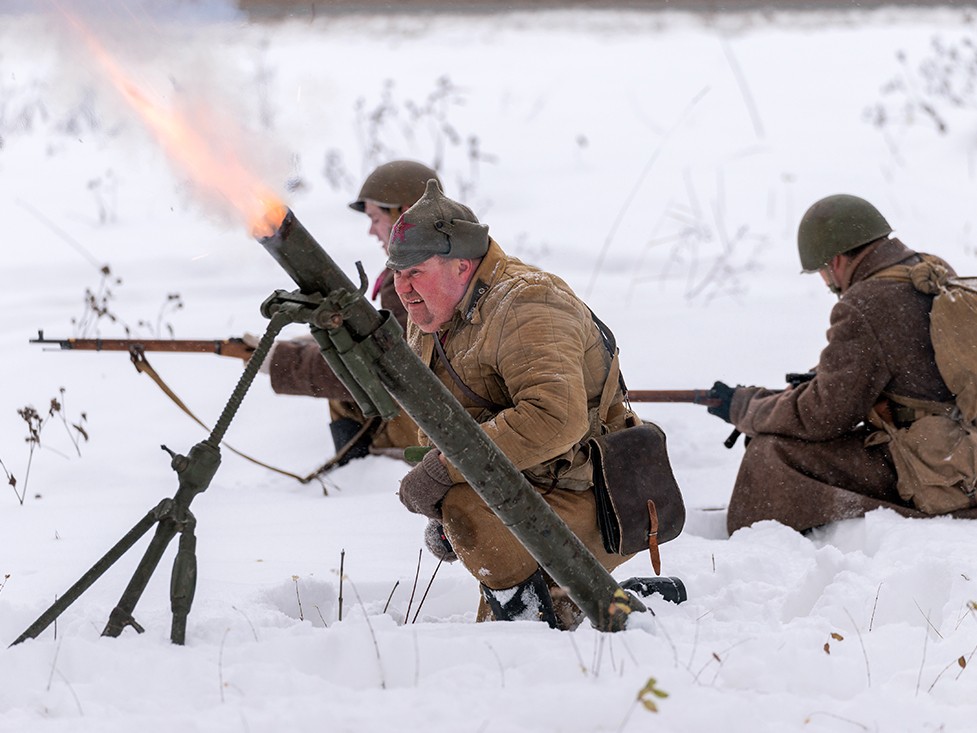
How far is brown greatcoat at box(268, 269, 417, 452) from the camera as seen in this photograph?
566 cm

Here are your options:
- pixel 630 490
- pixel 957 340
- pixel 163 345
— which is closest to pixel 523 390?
pixel 630 490

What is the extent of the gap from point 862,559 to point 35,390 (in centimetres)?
491

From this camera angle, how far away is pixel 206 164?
2449 mm

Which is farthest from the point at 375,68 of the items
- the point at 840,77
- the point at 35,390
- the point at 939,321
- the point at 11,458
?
the point at 939,321

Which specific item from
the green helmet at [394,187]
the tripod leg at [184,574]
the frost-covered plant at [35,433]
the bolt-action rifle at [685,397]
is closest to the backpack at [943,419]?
the bolt-action rifle at [685,397]

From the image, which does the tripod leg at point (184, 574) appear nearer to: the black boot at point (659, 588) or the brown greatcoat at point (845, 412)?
the black boot at point (659, 588)

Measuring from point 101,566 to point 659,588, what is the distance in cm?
205

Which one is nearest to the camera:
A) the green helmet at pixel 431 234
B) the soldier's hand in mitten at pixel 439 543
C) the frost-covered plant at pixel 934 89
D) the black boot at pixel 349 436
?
the green helmet at pixel 431 234

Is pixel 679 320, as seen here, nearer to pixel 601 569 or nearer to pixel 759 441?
pixel 759 441

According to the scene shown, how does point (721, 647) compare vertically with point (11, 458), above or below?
above

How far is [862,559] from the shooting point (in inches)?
163

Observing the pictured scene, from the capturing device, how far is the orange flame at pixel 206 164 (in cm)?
239

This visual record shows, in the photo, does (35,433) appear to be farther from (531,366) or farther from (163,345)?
(531,366)

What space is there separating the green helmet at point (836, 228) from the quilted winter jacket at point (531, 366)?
164 cm
